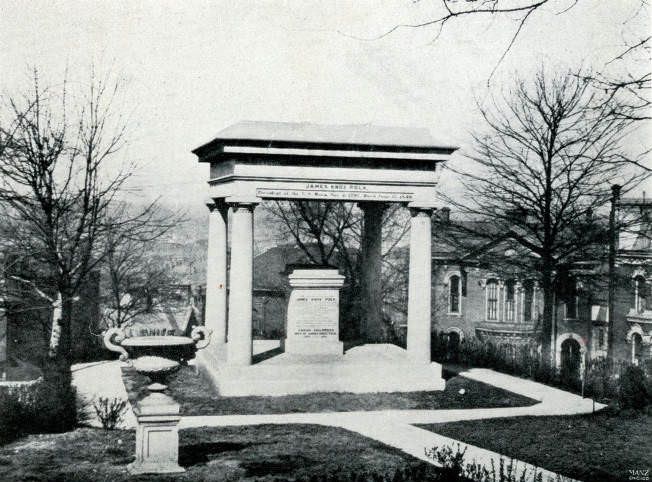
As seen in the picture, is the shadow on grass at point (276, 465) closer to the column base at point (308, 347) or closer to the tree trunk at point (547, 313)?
the column base at point (308, 347)

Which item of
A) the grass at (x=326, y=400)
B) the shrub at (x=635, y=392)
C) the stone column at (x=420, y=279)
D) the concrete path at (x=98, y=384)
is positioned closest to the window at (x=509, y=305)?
the grass at (x=326, y=400)

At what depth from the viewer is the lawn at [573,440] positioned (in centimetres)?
938

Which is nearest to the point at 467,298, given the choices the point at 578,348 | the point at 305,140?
the point at 578,348

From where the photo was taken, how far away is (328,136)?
50.0ft

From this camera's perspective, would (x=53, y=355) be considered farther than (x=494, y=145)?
No

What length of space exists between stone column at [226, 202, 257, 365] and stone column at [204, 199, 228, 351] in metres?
2.60

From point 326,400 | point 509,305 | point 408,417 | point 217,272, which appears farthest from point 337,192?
point 509,305

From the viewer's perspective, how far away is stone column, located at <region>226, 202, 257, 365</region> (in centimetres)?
1509

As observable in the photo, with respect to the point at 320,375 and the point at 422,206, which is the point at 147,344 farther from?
the point at 422,206

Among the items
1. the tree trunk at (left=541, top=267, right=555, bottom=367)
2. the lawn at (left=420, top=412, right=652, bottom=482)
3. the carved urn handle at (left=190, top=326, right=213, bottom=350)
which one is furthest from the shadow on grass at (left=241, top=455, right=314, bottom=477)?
the tree trunk at (left=541, top=267, right=555, bottom=367)

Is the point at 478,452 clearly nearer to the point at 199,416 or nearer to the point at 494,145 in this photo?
the point at 199,416

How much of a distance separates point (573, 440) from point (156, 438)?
20.5 ft

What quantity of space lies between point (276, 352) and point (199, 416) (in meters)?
4.13

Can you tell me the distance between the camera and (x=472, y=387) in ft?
53.6
